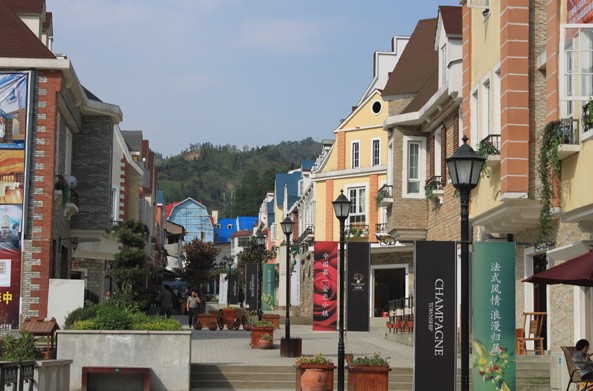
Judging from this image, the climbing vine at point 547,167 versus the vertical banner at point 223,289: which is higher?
the climbing vine at point 547,167

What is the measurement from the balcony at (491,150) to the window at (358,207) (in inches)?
1201

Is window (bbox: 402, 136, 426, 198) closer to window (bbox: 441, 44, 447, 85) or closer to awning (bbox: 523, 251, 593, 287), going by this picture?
window (bbox: 441, 44, 447, 85)

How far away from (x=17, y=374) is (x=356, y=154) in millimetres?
41029

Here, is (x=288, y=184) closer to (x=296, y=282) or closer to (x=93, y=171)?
(x=296, y=282)

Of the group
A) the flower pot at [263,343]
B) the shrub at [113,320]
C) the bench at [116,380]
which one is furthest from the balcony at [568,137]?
the flower pot at [263,343]

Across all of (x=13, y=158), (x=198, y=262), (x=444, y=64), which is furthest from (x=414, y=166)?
(x=198, y=262)

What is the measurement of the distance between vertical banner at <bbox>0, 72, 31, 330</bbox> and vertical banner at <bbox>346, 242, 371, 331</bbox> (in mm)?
10886

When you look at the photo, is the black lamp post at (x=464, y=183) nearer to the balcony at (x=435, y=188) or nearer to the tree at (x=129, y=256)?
the balcony at (x=435, y=188)

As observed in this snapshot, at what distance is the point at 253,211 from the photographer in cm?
19838

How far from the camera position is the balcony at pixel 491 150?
2245 centimetres

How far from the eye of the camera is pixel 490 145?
22.6 m

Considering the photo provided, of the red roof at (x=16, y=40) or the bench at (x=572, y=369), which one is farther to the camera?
the red roof at (x=16, y=40)

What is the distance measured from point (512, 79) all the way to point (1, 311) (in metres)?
15.7

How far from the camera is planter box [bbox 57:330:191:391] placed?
22469 millimetres
